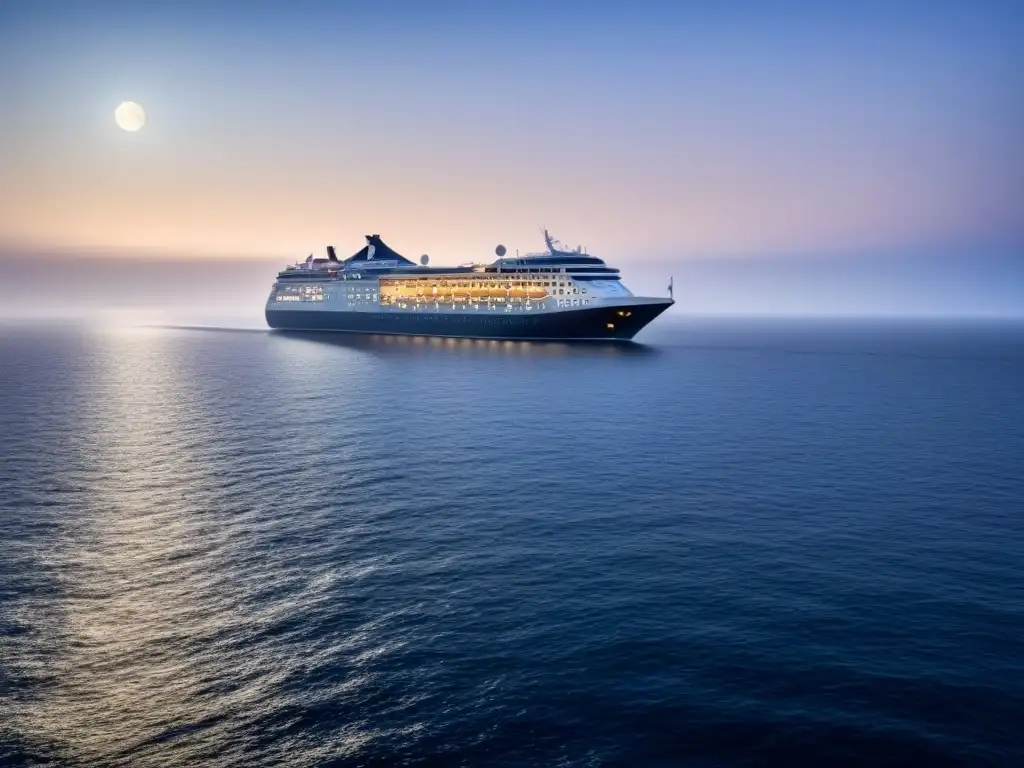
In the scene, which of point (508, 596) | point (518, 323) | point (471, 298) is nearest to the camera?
point (508, 596)

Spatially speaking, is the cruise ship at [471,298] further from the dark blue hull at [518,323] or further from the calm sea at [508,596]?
the calm sea at [508,596]

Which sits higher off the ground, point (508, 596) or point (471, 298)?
point (471, 298)

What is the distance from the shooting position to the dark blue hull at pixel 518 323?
453ft

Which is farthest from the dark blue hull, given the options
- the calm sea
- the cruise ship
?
the calm sea

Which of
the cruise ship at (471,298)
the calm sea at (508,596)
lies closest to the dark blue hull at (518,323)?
the cruise ship at (471,298)

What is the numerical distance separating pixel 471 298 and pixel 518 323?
16361 millimetres

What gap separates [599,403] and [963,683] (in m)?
53.9

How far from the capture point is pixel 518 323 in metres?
146

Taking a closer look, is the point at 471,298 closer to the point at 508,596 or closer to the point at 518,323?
the point at 518,323

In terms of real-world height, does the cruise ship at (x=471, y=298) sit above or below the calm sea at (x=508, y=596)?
above

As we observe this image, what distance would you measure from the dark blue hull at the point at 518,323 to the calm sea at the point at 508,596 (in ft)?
260

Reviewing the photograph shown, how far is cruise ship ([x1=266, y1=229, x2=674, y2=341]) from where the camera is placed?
460ft

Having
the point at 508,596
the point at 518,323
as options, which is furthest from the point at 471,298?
the point at 508,596

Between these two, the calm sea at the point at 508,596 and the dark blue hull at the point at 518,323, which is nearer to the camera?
the calm sea at the point at 508,596
